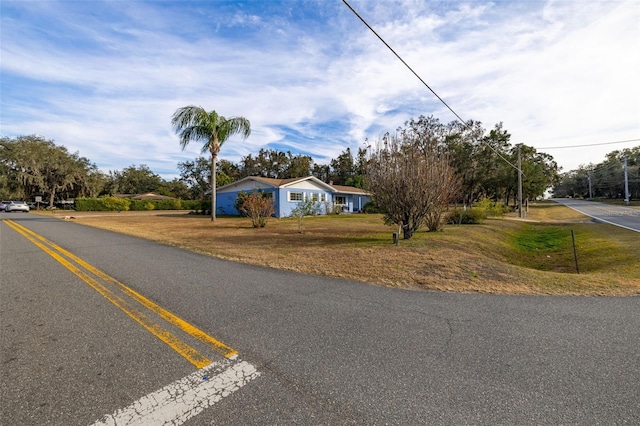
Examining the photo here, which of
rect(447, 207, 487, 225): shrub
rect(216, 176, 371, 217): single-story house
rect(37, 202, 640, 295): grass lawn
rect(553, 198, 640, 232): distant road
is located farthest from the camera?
rect(216, 176, 371, 217): single-story house

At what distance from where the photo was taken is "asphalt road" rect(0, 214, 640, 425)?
2.13m

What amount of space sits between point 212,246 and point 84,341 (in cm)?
686

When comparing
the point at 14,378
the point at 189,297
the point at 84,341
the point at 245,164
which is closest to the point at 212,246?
the point at 189,297

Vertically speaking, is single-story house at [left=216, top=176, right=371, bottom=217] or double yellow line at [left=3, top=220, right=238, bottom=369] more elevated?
single-story house at [left=216, top=176, right=371, bottom=217]

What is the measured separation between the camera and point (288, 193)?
89.9ft

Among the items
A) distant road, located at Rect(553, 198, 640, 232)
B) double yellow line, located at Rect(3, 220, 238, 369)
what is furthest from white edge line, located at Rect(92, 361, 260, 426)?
distant road, located at Rect(553, 198, 640, 232)

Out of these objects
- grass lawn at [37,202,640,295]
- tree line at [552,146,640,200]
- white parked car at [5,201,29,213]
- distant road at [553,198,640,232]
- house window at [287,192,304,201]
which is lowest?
grass lawn at [37,202,640,295]

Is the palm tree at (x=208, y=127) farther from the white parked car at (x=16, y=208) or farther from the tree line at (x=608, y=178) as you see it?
the tree line at (x=608, y=178)

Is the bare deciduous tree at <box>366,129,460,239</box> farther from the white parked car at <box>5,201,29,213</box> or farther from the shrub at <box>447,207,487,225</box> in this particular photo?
the white parked car at <box>5,201,29,213</box>

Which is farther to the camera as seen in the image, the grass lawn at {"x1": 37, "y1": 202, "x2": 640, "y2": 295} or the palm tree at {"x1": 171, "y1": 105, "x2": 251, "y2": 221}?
the palm tree at {"x1": 171, "y1": 105, "x2": 251, "y2": 221}

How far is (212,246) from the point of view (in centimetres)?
997

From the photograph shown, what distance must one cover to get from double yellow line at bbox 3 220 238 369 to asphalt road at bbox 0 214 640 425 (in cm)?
9

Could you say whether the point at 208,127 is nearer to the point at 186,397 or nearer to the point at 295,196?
the point at 295,196

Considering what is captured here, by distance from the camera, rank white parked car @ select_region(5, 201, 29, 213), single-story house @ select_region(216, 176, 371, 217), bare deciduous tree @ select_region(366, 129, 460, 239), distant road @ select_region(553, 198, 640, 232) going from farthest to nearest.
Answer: white parked car @ select_region(5, 201, 29, 213), single-story house @ select_region(216, 176, 371, 217), distant road @ select_region(553, 198, 640, 232), bare deciduous tree @ select_region(366, 129, 460, 239)
